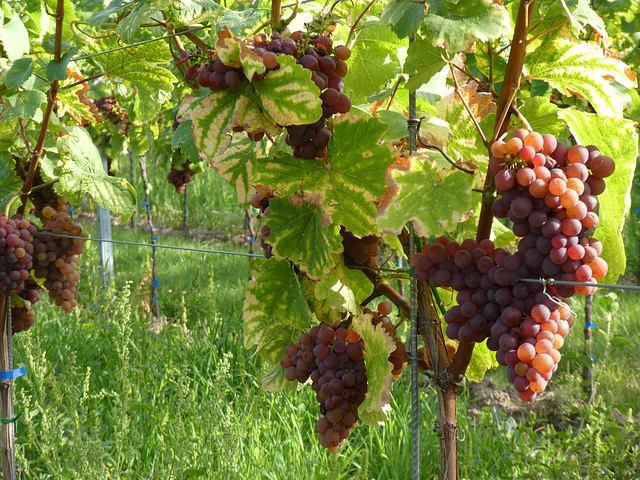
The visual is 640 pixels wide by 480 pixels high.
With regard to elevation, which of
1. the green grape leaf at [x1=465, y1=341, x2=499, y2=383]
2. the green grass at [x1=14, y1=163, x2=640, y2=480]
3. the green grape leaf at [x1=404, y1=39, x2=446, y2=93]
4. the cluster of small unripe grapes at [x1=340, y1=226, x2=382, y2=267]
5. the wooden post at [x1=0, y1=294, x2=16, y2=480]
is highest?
the green grape leaf at [x1=404, y1=39, x2=446, y2=93]

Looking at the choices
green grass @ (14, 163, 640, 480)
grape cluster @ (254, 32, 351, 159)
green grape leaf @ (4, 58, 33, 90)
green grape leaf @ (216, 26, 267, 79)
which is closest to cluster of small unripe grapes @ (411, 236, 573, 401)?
grape cluster @ (254, 32, 351, 159)

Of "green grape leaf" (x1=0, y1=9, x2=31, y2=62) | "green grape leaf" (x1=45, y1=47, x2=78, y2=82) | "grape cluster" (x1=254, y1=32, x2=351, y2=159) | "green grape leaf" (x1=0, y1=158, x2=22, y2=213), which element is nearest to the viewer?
"grape cluster" (x1=254, y1=32, x2=351, y2=159)

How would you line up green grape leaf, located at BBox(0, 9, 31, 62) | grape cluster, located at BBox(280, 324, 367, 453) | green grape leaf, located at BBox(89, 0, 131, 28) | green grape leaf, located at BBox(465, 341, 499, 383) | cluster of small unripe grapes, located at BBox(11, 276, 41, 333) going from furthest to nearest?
cluster of small unripe grapes, located at BBox(11, 276, 41, 333) < green grape leaf, located at BBox(0, 9, 31, 62) < green grape leaf, located at BBox(89, 0, 131, 28) < green grape leaf, located at BBox(465, 341, 499, 383) < grape cluster, located at BBox(280, 324, 367, 453)

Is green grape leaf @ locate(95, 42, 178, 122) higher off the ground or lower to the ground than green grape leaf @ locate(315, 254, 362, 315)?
higher

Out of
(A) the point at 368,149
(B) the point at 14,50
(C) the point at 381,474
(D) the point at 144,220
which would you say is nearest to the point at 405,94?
(A) the point at 368,149

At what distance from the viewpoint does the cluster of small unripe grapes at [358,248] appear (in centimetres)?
102

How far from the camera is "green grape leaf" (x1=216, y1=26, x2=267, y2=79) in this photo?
776mm

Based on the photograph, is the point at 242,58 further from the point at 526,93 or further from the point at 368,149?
the point at 526,93

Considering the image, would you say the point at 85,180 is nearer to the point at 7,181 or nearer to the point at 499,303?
the point at 7,181

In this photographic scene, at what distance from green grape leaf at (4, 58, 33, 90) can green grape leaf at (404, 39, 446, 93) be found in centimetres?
101

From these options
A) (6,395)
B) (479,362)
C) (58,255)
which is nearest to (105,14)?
(58,255)

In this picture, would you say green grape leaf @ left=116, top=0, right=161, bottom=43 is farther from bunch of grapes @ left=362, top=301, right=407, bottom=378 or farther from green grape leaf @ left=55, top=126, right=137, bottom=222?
bunch of grapes @ left=362, top=301, right=407, bottom=378

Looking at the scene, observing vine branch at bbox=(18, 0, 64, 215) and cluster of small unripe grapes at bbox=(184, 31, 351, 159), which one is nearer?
cluster of small unripe grapes at bbox=(184, 31, 351, 159)

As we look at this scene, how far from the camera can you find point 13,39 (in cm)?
157
